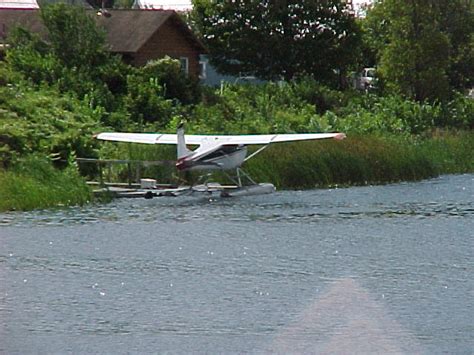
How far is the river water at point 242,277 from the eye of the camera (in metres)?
18.3

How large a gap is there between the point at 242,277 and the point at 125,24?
35098mm

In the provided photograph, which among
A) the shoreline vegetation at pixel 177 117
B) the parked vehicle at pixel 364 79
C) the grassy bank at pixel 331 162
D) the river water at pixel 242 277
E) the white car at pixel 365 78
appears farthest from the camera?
the white car at pixel 365 78

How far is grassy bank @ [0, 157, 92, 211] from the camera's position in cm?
3403

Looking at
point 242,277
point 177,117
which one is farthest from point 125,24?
point 242,277

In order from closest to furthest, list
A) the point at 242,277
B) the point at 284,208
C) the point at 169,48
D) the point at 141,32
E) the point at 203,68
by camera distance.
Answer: the point at 242,277 < the point at 284,208 < the point at 141,32 < the point at 169,48 < the point at 203,68

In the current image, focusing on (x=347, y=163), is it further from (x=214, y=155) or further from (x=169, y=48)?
(x=169, y=48)

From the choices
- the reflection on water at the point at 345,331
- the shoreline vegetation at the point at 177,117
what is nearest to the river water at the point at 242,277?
the reflection on water at the point at 345,331

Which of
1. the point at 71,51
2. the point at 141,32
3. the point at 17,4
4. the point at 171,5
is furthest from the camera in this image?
the point at 171,5

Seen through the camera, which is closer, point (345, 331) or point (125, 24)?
point (345, 331)

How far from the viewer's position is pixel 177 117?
4556 centimetres

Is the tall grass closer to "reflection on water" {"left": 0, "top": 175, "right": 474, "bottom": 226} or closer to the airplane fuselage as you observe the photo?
"reflection on water" {"left": 0, "top": 175, "right": 474, "bottom": 226}

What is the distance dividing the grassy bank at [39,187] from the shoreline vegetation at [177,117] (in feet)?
0.11

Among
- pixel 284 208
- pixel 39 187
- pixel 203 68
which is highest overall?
pixel 203 68

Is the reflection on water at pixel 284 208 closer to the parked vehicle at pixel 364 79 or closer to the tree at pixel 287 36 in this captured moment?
the tree at pixel 287 36
